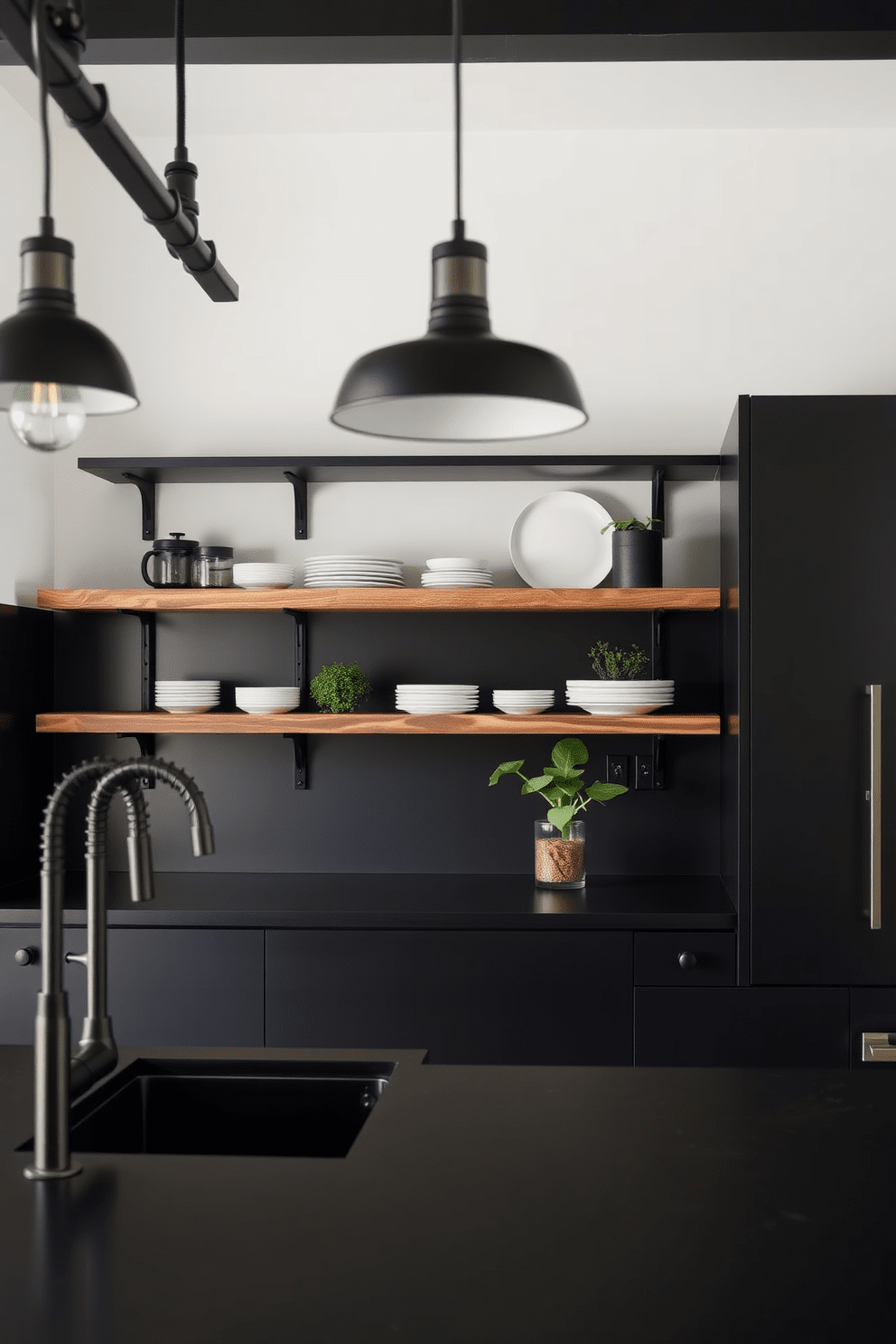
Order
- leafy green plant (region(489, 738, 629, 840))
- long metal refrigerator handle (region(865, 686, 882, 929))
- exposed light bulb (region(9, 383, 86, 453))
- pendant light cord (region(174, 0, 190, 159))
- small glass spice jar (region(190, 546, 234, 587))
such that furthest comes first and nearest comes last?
1. small glass spice jar (region(190, 546, 234, 587))
2. leafy green plant (region(489, 738, 629, 840))
3. long metal refrigerator handle (region(865, 686, 882, 929))
4. pendant light cord (region(174, 0, 190, 159))
5. exposed light bulb (region(9, 383, 86, 453))

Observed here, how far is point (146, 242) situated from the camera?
3283 mm

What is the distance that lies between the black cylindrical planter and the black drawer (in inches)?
36.7

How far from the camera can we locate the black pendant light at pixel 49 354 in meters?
1.18

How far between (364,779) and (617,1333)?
2.32m

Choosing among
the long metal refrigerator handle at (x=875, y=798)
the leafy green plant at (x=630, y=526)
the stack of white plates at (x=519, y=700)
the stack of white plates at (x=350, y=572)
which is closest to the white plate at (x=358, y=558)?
the stack of white plates at (x=350, y=572)

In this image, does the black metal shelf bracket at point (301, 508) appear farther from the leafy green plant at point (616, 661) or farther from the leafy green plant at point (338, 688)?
the leafy green plant at point (616, 661)

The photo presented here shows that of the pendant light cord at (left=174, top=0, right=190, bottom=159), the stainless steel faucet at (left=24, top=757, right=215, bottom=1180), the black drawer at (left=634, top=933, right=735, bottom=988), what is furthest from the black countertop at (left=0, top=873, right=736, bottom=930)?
the pendant light cord at (left=174, top=0, right=190, bottom=159)

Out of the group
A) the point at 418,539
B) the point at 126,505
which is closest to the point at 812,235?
the point at 418,539

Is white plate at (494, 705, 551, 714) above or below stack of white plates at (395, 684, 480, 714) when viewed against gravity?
below

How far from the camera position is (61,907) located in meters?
1.21

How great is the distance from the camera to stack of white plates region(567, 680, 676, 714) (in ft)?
9.49

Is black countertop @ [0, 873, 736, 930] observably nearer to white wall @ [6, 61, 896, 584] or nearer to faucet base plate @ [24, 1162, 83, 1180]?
white wall @ [6, 61, 896, 584]

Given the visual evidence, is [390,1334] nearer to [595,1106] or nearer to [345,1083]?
[595,1106]

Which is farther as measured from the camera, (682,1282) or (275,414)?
(275,414)
